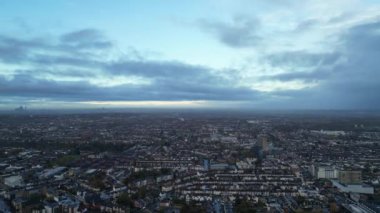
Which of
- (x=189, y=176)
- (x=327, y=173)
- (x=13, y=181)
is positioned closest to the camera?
(x=13, y=181)

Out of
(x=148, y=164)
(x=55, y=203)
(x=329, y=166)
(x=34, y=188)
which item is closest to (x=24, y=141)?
(x=148, y=164)

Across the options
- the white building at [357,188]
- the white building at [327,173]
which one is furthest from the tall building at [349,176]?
the white building at [357,188]

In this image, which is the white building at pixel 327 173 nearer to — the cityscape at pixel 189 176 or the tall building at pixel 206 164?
the cityscape at pixel 189 176

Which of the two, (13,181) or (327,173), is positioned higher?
(327,173)

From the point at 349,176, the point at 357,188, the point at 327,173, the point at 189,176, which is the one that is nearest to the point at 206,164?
the point at 189,176

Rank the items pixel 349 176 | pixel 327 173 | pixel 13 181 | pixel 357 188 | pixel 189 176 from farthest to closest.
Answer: pixel 327 173
pixel 189 176
pixel 349 176
pixel 13 181
pixel 357 188

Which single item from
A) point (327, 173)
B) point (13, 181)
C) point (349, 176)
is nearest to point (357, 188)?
point (349, 176)

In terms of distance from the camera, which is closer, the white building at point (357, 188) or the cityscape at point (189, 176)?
the cityscape at point (189, 176)

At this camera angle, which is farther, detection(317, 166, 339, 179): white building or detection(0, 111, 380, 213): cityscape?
detection(317, 166, 339, 179): white building

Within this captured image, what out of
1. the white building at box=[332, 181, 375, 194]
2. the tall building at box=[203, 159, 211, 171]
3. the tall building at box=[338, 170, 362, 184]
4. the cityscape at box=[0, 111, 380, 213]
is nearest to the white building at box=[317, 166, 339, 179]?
the cityscape at box=[0, 111, 380, 213]

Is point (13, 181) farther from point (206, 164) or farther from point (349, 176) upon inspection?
point (349, 176)

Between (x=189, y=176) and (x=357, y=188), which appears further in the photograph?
(x=189, y=176)

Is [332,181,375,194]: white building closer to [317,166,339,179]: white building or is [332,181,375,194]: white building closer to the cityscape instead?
the cityscape
